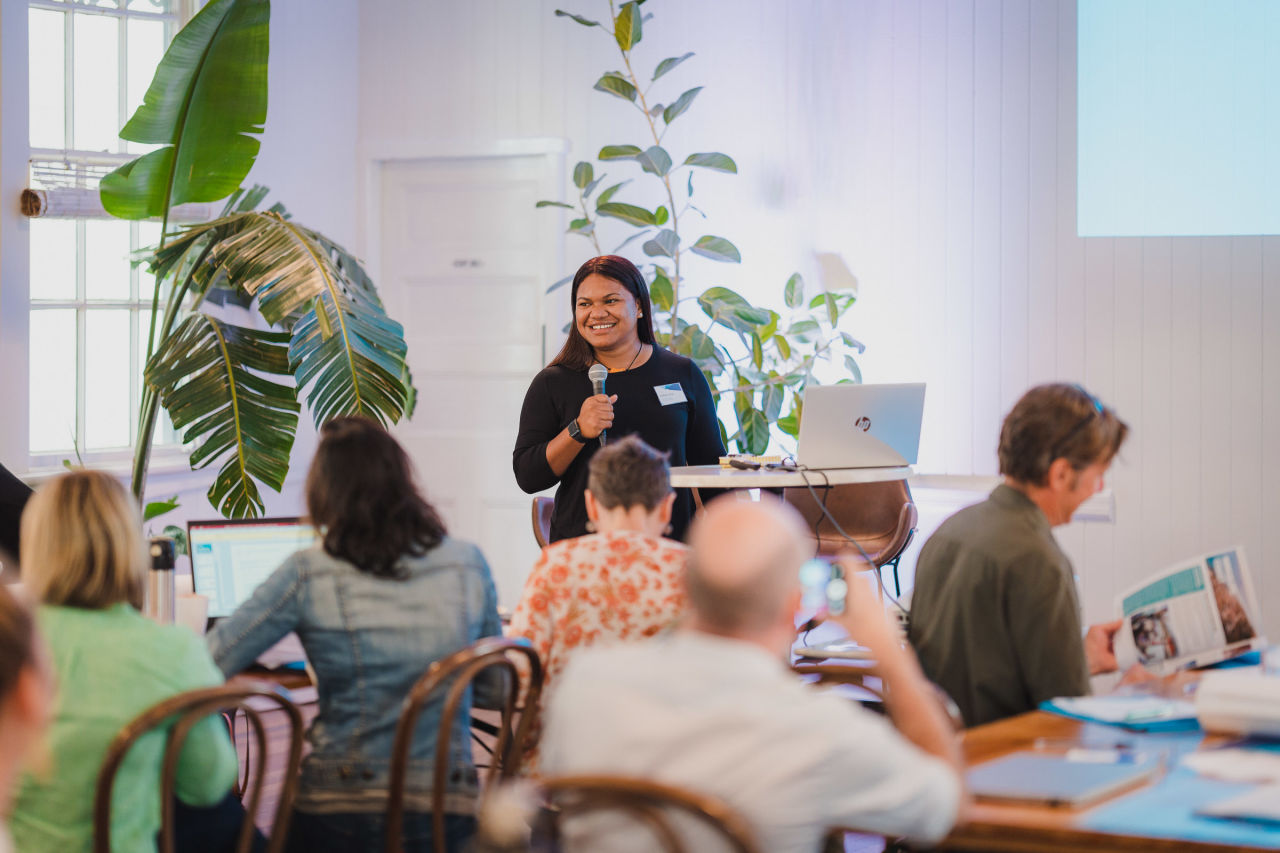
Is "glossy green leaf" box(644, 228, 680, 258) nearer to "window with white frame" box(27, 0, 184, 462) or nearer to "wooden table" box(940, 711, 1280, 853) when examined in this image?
"window with white frame" box(27, 0, 184, 462)

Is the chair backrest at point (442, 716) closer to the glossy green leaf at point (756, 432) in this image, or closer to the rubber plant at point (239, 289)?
the rubber plant at point (239, 289)

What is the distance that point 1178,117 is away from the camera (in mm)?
5559

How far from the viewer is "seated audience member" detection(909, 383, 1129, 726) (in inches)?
85.0

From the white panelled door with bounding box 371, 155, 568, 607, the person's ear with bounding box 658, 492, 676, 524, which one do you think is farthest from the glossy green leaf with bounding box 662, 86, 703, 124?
the person's ear with bounding box 658, 492, 676, 524

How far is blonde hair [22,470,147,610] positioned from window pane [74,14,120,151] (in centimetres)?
371

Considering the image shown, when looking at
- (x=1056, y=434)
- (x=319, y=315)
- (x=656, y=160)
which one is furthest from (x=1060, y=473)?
(x=656, y=160)

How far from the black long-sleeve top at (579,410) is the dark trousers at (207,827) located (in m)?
1.62

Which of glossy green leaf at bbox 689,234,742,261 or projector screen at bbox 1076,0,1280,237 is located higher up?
projector screen at bbox 1076,0,1280,237

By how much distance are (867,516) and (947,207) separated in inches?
59.9

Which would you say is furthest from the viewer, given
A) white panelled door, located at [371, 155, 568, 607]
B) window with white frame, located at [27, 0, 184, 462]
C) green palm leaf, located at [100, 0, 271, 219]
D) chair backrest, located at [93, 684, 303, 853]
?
white panelled door, located at [371, 155, 568, 607]

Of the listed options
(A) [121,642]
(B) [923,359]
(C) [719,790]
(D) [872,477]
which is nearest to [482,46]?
(B) [923,359]

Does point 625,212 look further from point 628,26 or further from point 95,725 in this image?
point 95,725

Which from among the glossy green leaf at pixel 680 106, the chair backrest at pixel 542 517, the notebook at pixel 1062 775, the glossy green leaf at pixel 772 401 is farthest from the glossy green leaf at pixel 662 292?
the notebook at pixel 1062 775

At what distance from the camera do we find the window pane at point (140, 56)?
Result: 5445 mm
